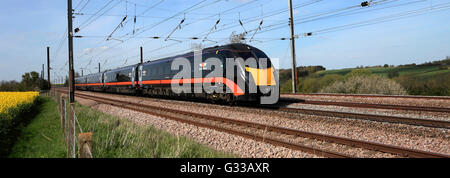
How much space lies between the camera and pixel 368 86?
18484 mm

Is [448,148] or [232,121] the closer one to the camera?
[448,148]

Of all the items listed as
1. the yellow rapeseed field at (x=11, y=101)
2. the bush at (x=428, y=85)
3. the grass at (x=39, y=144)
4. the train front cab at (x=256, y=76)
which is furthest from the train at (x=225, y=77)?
the bush at (x=428, y=85)

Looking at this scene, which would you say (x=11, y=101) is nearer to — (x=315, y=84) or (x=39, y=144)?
(x=39, y=144)

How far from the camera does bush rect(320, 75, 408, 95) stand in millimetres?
17678

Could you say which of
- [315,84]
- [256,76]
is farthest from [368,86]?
[256,76]

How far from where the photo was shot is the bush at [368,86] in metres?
17.7

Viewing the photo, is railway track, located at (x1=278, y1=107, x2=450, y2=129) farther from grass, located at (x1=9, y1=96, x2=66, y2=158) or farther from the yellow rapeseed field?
the yellow rapeseed field

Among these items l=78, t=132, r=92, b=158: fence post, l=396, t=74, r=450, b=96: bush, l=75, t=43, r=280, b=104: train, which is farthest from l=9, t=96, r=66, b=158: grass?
l=396, t=74, r=450, b=96: bush

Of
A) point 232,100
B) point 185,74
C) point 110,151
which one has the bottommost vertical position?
point 110,151
